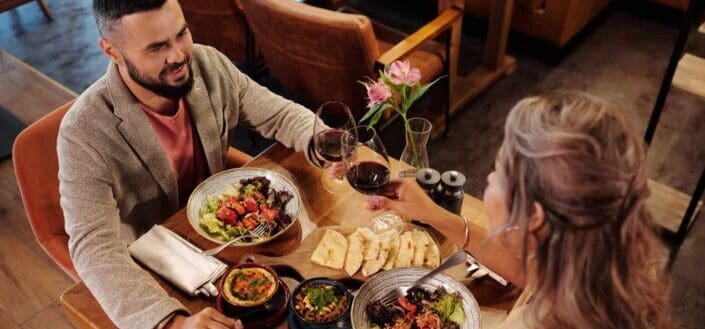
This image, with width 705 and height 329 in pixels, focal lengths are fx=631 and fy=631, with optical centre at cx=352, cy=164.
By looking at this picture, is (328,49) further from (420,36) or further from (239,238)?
(239,238)

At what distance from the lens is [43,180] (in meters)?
1.67

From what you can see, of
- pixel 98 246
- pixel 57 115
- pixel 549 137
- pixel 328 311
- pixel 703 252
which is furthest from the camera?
pixel 703 252

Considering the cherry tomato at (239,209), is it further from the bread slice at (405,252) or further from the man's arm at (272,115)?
the bread slice at (405,252)

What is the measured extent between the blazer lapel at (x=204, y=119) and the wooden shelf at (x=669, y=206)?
1.82 meters

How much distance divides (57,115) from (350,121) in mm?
806

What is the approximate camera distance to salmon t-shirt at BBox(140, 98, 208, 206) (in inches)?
70.5

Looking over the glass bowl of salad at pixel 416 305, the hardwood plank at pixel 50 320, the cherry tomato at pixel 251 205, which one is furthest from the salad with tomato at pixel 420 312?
the hardwood plank at pixel 50 320

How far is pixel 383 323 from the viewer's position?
1.33 m

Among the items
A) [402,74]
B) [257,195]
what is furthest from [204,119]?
[402,74]

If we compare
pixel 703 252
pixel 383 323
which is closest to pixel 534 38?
pixel 703 252

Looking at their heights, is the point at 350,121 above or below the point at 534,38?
above

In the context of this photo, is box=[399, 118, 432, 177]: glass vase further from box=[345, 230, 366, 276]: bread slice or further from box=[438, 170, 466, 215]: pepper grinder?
box=[345, 230, 366, 276]: bread slice

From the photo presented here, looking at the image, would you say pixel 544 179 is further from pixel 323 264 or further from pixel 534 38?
pixel 534 38

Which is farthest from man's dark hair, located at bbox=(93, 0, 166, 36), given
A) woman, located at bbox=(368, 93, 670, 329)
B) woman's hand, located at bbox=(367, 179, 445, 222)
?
woman, located at bbox=(368, 93, 670, 329)
